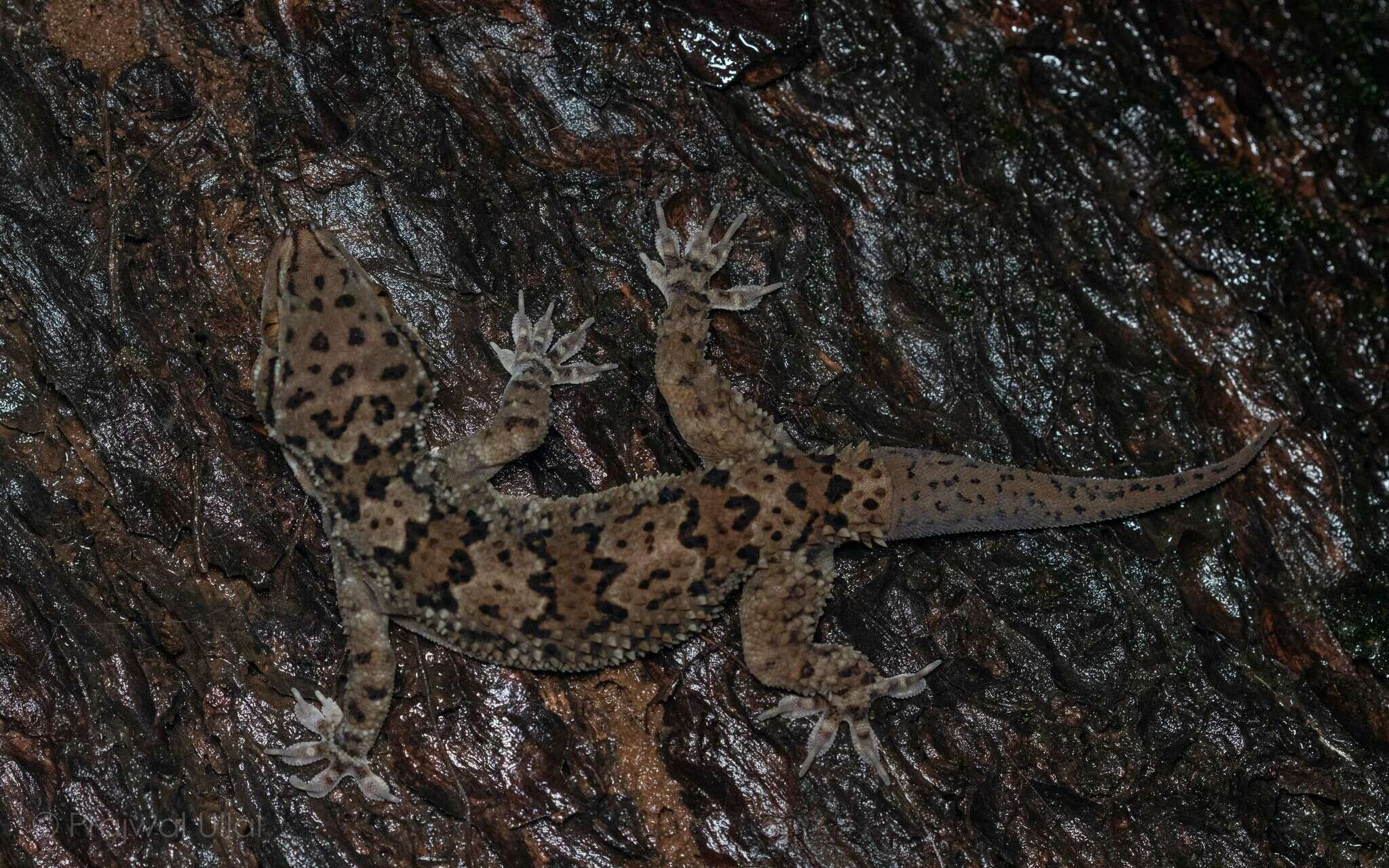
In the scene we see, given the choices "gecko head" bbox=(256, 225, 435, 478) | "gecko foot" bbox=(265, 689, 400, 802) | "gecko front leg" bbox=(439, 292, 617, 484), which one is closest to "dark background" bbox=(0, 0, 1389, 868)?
"gecko foot" bbox=(265, 689, 400, 802)

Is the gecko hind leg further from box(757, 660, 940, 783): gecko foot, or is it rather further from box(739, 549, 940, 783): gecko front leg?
box(757, 660, 940, 783): gecko foot

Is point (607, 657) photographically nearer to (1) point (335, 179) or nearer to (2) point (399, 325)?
(2) point (399, 325)

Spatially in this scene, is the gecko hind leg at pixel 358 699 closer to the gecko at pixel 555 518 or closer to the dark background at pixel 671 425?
the gecko at pixel 555 518

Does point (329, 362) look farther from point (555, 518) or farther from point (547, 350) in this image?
point (555, 518)

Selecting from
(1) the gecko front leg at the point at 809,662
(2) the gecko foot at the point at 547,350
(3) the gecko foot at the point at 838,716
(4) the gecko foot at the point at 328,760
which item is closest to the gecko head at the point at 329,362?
(2) the gecko foot at the point at 547,350

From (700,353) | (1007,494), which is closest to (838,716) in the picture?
(1007,494)

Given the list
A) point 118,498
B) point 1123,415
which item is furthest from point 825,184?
point 118,498

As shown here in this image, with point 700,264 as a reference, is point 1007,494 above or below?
below
